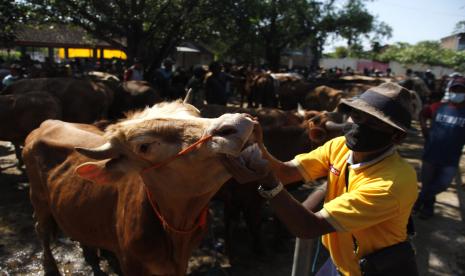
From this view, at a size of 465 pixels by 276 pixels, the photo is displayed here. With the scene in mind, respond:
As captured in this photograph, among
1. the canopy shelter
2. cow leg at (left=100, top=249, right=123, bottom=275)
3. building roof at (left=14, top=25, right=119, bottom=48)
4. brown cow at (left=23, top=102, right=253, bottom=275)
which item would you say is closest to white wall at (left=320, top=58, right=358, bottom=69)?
the canopy shelter

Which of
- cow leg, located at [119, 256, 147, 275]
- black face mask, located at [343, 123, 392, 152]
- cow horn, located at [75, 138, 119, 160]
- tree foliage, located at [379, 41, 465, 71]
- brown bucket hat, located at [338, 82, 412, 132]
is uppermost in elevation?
tree foliage, located at [379, 41, 465, 71]

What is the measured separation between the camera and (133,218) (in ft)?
9.39

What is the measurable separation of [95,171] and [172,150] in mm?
599

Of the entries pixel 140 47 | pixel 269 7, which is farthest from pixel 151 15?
pixel 269 7

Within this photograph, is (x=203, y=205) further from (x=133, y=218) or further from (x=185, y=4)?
(x=185, y=4)

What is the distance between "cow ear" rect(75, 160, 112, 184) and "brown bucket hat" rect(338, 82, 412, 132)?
162 cm

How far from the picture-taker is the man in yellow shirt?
81.2 inches

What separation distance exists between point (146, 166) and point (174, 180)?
21 cm

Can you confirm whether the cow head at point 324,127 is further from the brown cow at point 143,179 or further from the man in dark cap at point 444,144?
the brown cow at point 143,179

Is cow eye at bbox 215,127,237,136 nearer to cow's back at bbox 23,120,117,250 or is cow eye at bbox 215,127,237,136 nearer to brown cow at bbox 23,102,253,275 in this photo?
brown cow at bbox 23,102,253,275

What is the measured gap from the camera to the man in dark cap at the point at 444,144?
589 cm

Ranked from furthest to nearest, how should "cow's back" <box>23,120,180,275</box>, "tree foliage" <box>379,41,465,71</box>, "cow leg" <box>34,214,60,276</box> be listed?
"tree foliage" <box>379,41,465,71</box>, "cow leg" <box>34,214,60,276</box>, "cow's back" <box>23,120,180,275</box>

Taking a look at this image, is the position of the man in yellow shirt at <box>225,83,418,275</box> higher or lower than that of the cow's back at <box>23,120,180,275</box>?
higher

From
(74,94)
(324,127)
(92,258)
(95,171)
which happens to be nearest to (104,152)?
(95,171)
